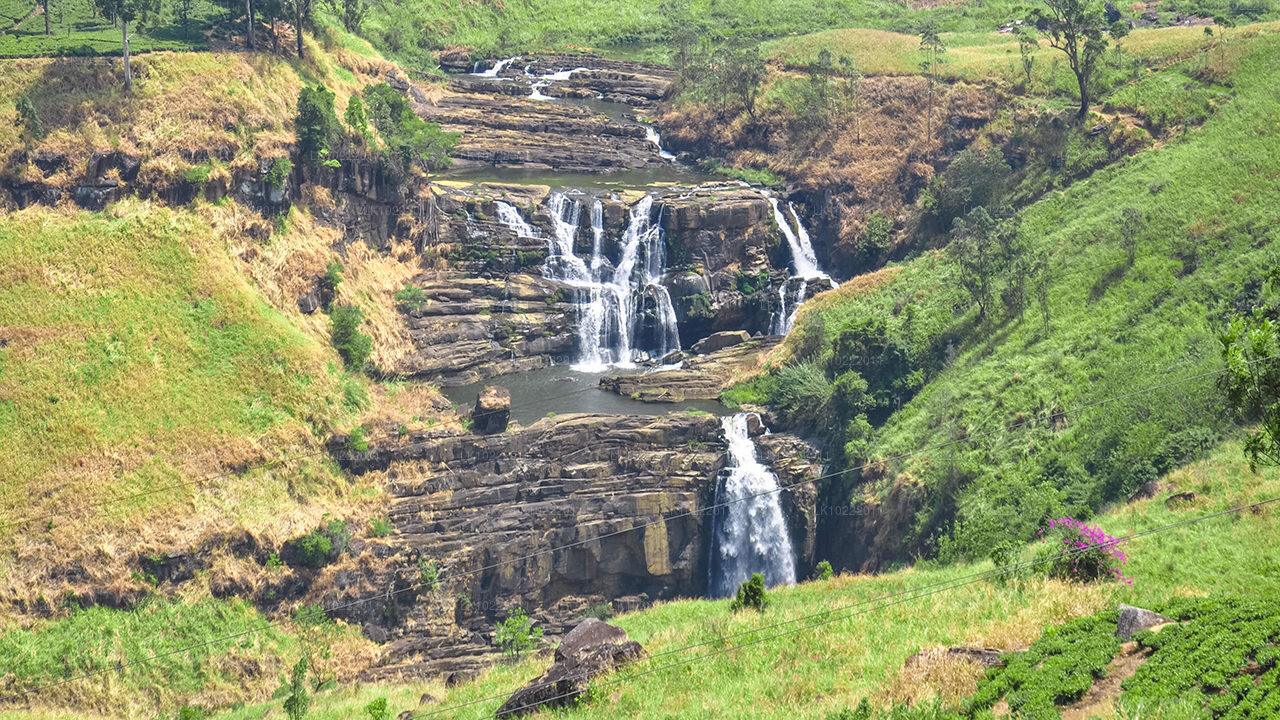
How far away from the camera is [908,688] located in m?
24.4

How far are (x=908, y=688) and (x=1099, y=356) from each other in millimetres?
35445

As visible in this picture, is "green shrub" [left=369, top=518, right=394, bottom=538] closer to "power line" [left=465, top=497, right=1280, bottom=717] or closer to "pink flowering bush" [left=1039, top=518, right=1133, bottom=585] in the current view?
"power line" [left=465, top=497, right=1280, bottom=717]

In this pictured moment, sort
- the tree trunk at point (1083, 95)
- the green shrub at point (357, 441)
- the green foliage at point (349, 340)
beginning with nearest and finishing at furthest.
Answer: the green shrub at point (357, 441) → the green foliage at point (349, 340) → the tree trunk at point (1083, 95)

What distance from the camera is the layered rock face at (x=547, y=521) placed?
52.5 metres

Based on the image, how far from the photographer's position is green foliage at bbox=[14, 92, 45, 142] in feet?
198

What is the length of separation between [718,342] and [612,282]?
29.9ft

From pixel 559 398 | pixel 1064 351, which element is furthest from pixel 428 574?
pixel 1064 351

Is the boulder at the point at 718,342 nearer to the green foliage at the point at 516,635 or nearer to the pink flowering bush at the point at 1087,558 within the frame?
the green foliage at the point at 516,635

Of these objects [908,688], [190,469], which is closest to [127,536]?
[190,469]

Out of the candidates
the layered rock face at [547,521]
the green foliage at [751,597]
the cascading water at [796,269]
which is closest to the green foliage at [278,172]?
the layered rock face at [547,521]

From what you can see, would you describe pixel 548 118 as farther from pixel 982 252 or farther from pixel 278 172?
pixel 982 252

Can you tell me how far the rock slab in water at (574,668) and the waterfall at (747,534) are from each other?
25.0 metres

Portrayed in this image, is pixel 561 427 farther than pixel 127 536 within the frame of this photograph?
Yes

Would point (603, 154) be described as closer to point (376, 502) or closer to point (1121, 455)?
point (376, 502)
